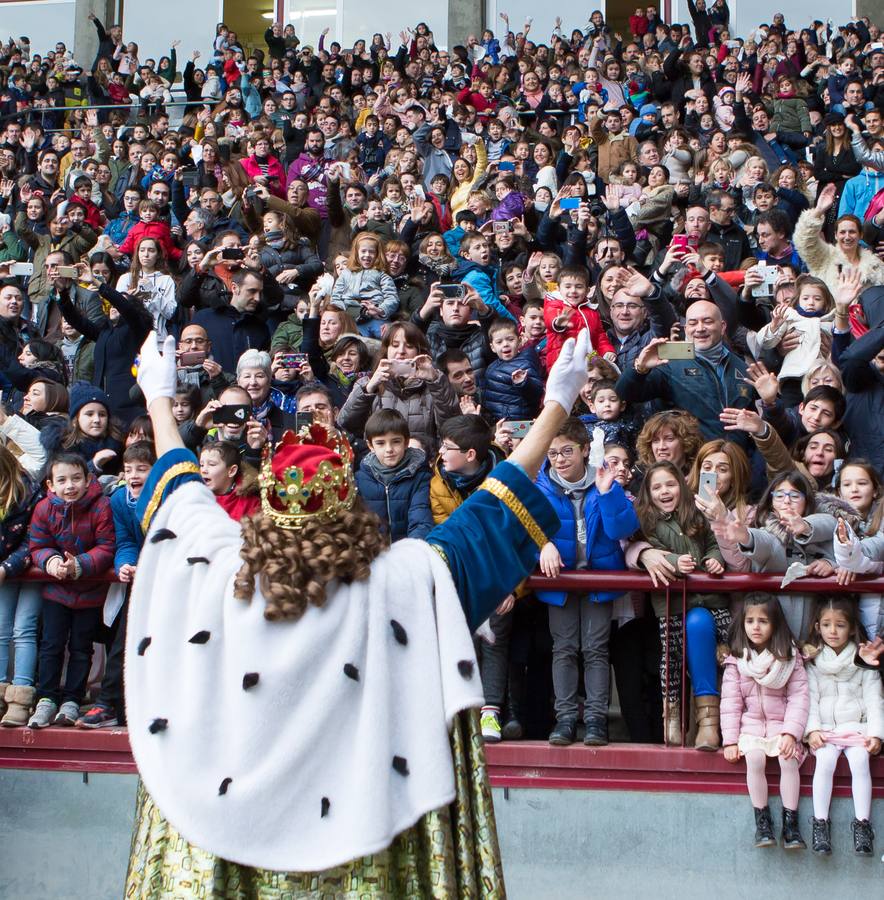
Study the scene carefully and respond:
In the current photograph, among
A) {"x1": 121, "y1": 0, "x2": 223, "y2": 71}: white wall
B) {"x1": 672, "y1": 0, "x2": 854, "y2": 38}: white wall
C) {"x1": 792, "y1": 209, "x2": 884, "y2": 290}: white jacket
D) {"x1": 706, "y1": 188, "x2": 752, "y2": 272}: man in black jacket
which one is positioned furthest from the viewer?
{"x1": 121, "y1": 0, "x2": 223, "y2": 71}: white wall

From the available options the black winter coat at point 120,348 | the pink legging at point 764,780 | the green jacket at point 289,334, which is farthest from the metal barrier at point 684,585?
the black winter coat at point 120,348

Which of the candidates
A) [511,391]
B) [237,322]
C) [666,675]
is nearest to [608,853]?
[666,675]

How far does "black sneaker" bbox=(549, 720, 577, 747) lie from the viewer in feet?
19.8

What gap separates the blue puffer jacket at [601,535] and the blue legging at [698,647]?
1.16ft

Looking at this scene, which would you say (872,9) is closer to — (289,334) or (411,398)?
(289,334)

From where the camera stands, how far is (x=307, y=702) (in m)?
3.12

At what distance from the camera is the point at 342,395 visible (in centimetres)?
916

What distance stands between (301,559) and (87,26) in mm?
25212

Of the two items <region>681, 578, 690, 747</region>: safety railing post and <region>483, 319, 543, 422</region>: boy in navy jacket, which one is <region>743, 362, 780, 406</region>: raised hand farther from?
<region>681, 578, 690, 747</region>: safety railing post

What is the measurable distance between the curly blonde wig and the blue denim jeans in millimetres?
3747

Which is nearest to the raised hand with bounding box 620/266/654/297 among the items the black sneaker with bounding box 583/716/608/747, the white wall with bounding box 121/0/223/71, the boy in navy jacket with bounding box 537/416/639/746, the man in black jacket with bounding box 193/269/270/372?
the boy in navy jacket with bounding box 537/416/639/746

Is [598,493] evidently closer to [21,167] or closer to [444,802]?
[444,802]

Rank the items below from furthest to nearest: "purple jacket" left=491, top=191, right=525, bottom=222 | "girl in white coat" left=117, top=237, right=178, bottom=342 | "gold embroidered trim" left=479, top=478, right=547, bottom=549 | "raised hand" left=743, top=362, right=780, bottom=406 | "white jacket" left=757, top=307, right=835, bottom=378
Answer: "purple jacket" left=491, top=191, right=525, bottom=222 → "girl in white coat" left=117, top=237, right=178, bottom=342 → "white jacket" left=757, top=307, right=835, bottom=378 → "raised hand" left=743, top=362, right=780, bottom=406 → "gold embroidered trim" left=479, top=478, right=547, bottom=549

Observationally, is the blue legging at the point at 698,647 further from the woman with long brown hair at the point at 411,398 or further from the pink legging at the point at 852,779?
the woman with long brown hair at the point at 411,398
